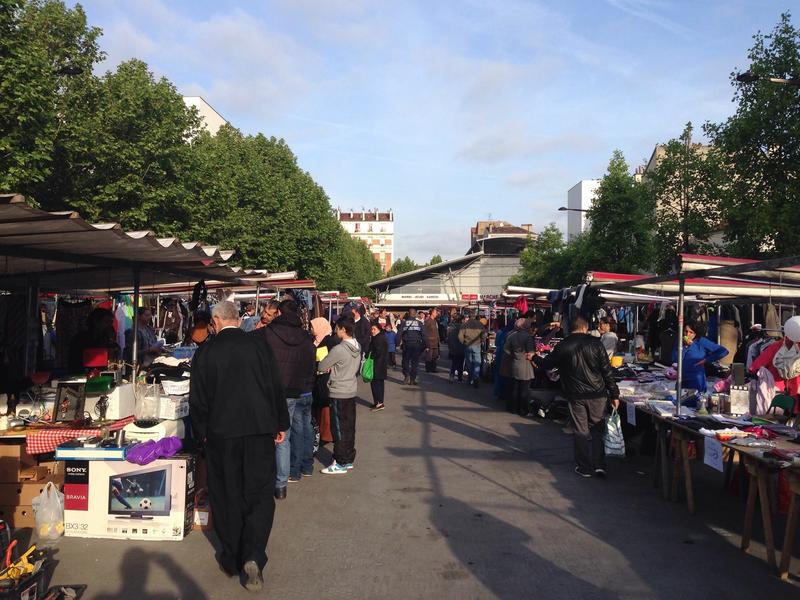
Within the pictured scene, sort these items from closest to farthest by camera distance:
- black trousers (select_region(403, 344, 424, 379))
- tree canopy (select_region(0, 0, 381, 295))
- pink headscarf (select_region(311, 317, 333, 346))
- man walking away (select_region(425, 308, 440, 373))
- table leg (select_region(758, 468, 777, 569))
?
table leg (select_region(758, 468, 777, 569)) → pink headscarf (select_region(311, 317, 333, 346)) → tree canopy (select_region(0, 0, 381, 295)) → black trousers (select_region(403, 344, 424, 379)) → man walking away (select_region(425, 308, 440, 373))

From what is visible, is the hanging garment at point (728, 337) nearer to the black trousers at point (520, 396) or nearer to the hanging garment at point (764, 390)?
the black trousers at point (520, 396)

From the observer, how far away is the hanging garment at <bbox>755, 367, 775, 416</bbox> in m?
7.15

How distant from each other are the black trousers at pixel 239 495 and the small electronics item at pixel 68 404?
204 cm

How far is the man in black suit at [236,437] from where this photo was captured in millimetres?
4957

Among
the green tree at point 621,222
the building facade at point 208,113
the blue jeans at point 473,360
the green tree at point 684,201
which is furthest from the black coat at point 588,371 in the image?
the building facade at point 208,113

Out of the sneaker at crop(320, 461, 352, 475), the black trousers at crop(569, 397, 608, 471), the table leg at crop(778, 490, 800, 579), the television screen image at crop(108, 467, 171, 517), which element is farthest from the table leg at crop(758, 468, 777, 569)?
the television screen image at crop(108, 467, 171, 517)

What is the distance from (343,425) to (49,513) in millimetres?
3346

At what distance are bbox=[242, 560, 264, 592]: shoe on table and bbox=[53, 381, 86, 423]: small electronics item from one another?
2.64 meters

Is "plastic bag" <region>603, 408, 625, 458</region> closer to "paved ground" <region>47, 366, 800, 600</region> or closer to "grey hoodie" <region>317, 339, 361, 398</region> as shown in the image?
"paved ground" <region>47, 366, 800, 600</region>

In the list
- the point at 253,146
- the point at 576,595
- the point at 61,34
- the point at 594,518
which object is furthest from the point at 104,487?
the point at 253,146

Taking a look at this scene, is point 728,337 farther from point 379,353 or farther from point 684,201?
point 684,201

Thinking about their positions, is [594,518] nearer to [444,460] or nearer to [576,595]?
[576,595]

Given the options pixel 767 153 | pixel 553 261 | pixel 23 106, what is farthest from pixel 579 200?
pixel 23 106

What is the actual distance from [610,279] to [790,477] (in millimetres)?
5429
